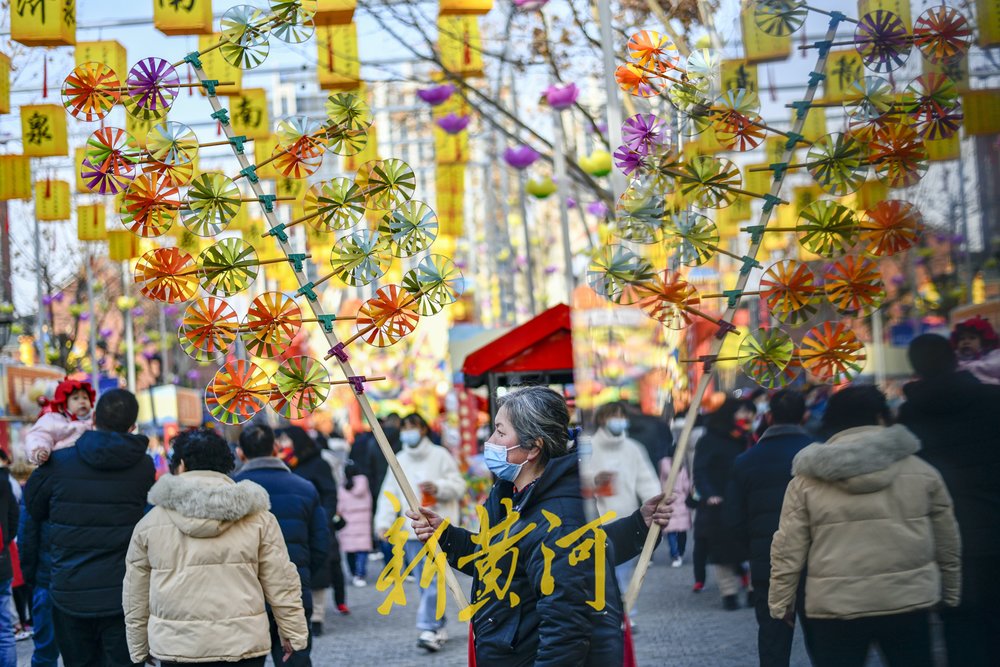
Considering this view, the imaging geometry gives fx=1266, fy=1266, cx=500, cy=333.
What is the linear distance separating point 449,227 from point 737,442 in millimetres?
14923

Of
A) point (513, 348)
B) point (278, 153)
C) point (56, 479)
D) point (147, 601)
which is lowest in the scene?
point (147, 601)

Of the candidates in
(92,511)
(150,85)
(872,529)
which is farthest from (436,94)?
(872,529)

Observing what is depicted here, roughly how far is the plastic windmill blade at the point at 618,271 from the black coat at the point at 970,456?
1080mm

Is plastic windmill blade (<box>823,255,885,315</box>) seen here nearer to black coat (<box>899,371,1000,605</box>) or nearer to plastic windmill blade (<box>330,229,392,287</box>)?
black coat (<box>899,371,1000,605</box>)

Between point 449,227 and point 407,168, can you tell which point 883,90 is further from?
point 449,227

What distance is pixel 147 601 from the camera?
5.38 metres

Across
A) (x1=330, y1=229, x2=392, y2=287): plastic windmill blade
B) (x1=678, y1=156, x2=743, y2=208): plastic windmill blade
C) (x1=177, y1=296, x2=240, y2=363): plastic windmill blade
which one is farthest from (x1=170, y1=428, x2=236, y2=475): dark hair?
(x1=678, y1=156, x2=743, y2=208): plastic windmill blade

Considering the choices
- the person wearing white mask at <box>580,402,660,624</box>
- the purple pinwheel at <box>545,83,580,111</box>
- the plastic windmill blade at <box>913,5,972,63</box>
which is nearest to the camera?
the plastic windmill blade at <box>913,5,972,63</box>

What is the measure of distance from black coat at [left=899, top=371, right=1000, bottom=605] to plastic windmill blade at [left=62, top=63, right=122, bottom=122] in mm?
3170

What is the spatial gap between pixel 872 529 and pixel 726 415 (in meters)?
0.70

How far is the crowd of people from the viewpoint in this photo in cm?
388

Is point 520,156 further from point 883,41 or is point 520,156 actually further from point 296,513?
point 883,41

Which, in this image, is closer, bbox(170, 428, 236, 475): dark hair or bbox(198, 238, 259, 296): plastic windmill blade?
bbox(198, 238, 259, 296): plastic windmill blade

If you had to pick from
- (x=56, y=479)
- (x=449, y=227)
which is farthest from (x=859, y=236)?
(x=449, y=227)
